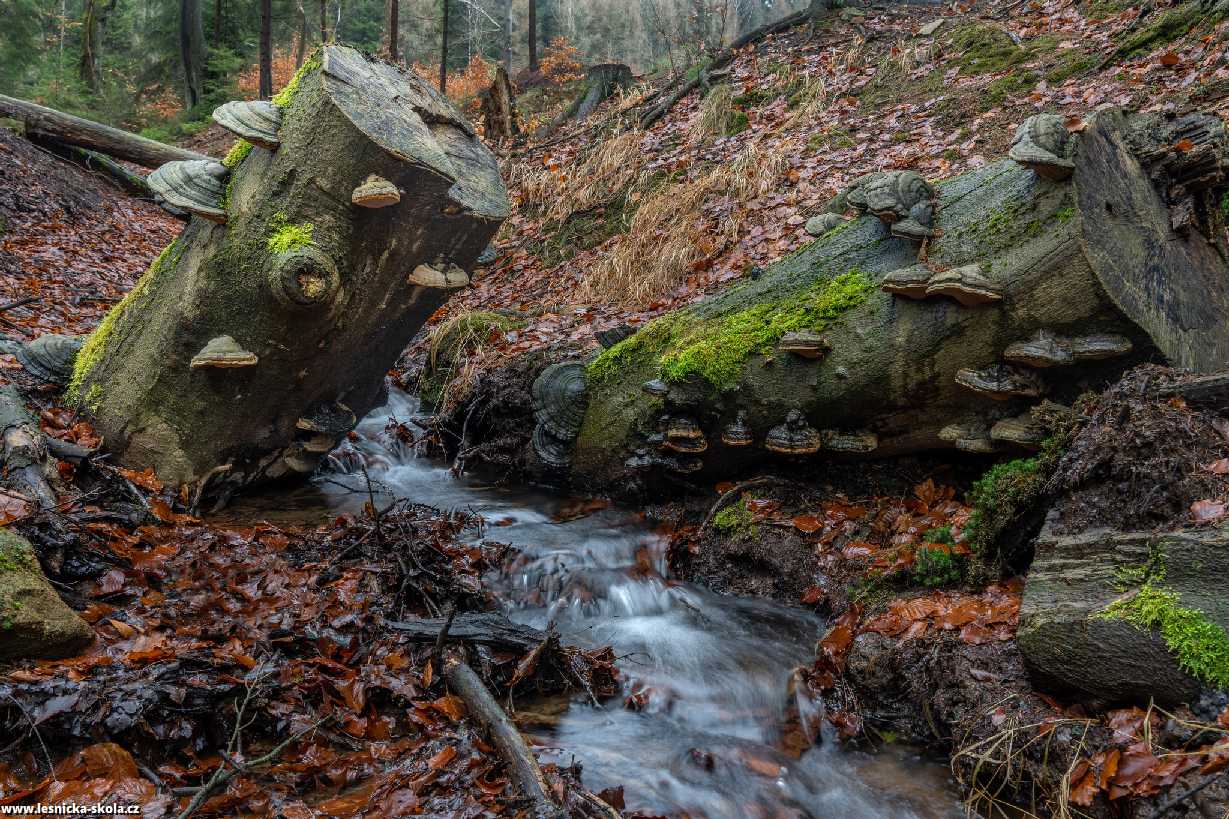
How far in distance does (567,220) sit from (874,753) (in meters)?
9.97

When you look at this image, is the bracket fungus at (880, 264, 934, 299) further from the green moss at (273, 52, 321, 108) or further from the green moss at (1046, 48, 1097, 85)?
the green moss at (1046, 48, 1097, 85)

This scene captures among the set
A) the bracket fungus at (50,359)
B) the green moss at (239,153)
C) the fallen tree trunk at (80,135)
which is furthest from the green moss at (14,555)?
the fallen tree trunk at (80,135)

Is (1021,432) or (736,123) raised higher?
(736,123)

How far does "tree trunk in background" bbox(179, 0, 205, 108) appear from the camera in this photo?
21.3 meters

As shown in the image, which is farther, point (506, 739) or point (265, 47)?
point (265, 47)

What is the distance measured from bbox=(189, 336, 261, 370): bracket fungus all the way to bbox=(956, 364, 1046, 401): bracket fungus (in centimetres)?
412

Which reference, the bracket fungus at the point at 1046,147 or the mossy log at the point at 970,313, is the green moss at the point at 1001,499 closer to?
the mossy log at the point at 970,313

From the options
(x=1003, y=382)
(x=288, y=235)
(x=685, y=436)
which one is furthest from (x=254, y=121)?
(x=1003, y=382)

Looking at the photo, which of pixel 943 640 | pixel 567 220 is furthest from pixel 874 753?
pixel 567 220

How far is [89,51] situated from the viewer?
21859mm

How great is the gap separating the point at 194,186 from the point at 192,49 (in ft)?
74.3

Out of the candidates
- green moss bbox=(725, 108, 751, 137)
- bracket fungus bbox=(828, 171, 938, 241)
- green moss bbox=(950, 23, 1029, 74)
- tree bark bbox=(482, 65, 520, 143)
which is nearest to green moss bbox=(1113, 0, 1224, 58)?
green moss bbox=(950, 23, 1029, 74)

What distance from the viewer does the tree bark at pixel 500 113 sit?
1684cm

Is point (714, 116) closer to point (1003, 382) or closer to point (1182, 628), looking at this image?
point (1003, 382)
